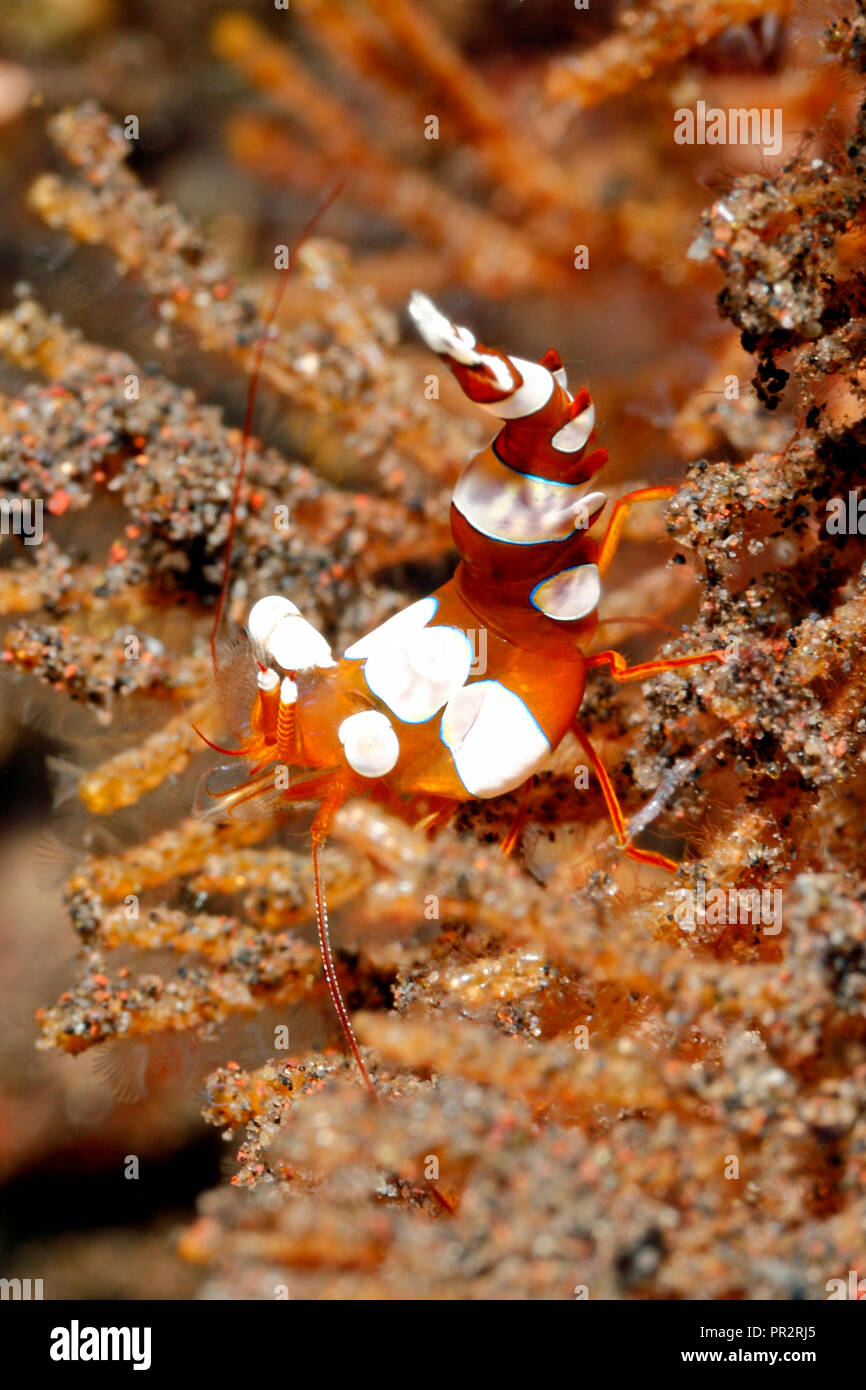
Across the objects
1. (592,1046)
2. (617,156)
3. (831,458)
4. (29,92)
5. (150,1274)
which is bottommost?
(150,1274)

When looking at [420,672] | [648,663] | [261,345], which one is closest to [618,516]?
[648,663]

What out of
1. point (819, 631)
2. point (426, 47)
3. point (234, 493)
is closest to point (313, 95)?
point (426, 47)

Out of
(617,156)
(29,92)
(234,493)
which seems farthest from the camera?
(29,92)

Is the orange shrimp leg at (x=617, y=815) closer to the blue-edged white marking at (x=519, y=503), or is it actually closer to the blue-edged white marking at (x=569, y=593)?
the blue-edged white marking at (x=569, y=593)

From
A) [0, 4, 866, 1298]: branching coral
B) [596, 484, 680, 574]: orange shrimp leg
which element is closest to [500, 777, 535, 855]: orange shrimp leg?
[0, 4, 866, 1298]: branching coral

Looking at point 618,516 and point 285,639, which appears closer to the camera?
point 285,639

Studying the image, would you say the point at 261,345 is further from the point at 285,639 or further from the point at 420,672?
the point at 420,672

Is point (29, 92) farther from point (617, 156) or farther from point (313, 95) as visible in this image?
point (617, 156)
